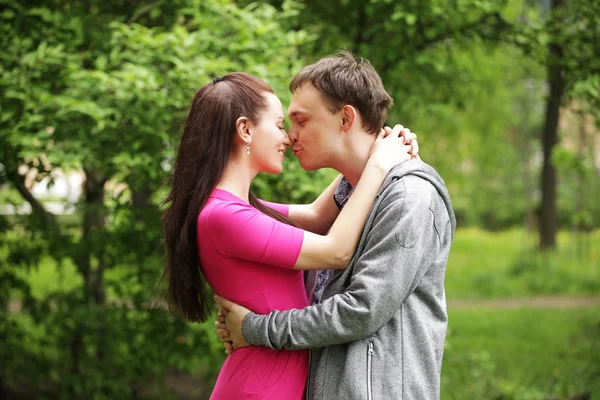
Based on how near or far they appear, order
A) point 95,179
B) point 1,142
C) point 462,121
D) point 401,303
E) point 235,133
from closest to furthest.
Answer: point 401,303 → point 235,133 → point 1,142 → point 95,179 → point 462,121

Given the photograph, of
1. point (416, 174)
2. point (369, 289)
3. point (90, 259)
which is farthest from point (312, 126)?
point (90, 259)

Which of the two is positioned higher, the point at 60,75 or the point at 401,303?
the point at 401,303

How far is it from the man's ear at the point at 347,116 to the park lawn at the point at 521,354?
266 centimetres

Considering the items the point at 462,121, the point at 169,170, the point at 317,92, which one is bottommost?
the point at 462,121

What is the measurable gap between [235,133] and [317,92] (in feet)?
0.99

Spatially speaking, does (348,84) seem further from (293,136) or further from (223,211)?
(223,211)

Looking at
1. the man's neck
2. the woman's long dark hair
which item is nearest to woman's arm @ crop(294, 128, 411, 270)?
the man's neck

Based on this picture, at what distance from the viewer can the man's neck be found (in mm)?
2518

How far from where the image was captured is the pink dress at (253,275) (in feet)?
7.49

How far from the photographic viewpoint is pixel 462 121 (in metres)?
10.7

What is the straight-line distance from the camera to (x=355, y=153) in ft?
8.30

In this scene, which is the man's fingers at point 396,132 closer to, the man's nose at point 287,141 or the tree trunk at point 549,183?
the man's nose at point 287,141

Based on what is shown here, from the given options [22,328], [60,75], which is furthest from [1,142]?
[22,328]

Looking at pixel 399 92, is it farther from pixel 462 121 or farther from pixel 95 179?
pixel 462 121
